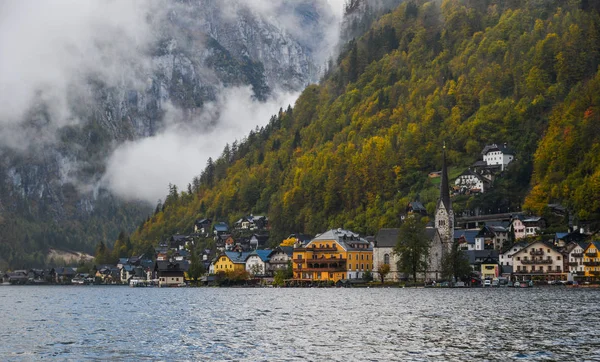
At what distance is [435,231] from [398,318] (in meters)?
91.4

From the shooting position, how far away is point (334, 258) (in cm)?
17162

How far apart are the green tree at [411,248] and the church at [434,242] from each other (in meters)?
3.74

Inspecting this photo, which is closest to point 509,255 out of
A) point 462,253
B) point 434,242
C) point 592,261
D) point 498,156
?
point 462,253

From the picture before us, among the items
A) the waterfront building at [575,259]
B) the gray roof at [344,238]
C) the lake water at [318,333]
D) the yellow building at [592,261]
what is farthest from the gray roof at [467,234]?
the lake water at [318,333]

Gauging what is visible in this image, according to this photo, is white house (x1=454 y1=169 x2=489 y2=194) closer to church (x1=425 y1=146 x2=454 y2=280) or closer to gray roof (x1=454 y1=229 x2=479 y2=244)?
gray roof (x1=454 y1=229 x2=479 y2=244)

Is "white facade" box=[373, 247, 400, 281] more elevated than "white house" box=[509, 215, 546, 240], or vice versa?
"white house" box=[509, 215, 546, 240]

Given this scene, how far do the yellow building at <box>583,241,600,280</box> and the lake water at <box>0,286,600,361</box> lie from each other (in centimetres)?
5437

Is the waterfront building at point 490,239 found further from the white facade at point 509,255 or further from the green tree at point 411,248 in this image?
the green tree at point 411,248

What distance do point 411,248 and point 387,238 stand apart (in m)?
17.4

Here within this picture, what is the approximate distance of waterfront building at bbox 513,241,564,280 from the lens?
498ft

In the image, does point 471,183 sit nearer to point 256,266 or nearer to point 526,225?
point 526,225

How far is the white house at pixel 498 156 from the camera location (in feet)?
625

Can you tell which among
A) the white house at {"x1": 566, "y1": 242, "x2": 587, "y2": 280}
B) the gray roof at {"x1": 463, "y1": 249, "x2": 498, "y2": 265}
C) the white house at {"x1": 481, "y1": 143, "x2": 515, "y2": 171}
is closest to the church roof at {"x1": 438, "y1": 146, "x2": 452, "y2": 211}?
the gray roof at {"x1": 463, "y1": 249, "x2": 498, "y2": 265}

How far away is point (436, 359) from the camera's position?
156 feet
